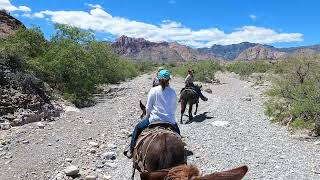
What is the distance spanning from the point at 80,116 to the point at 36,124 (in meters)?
3.87

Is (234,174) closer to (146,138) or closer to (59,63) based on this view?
(146,138)

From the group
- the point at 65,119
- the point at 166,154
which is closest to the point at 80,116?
the point at 65,119

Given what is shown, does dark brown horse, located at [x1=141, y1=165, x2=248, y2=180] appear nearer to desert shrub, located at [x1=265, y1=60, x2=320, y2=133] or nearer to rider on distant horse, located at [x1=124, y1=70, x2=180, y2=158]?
rider on distant horse, located at [x1=124, y1=70, x2=180, y2=158]

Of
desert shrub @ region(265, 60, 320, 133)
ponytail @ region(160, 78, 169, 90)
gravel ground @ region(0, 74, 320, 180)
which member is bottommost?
gravel ground @ region(0, 74, 320, 180)

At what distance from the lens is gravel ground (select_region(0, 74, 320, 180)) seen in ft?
35.6

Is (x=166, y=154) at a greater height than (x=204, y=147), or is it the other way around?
(x=166, y=154)

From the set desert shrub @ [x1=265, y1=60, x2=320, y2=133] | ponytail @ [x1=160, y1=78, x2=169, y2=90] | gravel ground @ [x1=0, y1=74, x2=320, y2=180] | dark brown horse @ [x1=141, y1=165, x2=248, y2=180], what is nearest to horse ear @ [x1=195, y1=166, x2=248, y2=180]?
dark brown horse @ [x1=141, y1=165, x2=248, y2=180]

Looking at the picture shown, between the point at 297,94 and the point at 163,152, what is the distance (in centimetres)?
1247

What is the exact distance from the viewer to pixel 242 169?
4.55 m

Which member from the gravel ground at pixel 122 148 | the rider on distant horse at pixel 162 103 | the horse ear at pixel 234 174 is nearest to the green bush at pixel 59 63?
the gravel ground at pixel 122 148

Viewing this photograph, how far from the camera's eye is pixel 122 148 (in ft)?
45.1

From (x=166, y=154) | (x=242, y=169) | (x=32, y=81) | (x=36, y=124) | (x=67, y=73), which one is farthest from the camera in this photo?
(x=67, y=73)

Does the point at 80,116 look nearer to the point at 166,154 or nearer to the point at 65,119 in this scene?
the point at 65,119

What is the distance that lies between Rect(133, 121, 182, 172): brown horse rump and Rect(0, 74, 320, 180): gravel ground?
9.98 ft
